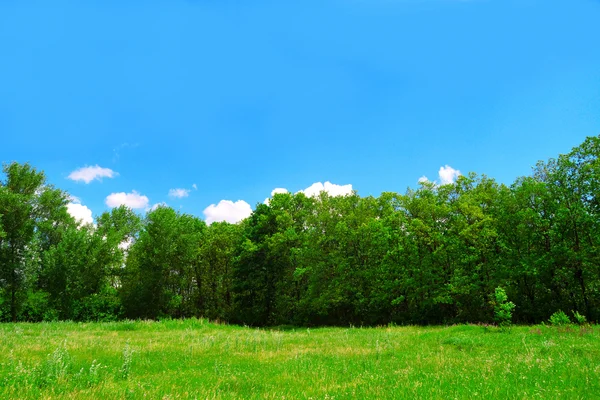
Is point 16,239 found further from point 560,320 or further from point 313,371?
point 560,320

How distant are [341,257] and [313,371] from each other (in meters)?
29.4

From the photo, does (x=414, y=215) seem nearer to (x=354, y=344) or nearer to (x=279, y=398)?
(x=354, y=344)

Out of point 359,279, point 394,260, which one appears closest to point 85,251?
point 359,279

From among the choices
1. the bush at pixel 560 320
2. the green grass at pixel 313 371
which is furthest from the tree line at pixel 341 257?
the green grass at pixel 313 371

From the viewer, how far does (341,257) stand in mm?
38156

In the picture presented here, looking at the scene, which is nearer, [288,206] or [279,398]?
[279,398]

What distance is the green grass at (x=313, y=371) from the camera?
667cm

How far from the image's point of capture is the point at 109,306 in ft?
147

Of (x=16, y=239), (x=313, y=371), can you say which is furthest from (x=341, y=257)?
(x=16, y=239)

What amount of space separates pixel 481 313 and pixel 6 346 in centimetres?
3526

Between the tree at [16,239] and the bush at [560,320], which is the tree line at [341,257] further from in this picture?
the bush at [560,320]

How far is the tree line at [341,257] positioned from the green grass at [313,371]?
18.4 metres

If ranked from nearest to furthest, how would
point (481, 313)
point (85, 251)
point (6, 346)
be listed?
point (6, 346)
point (481, 313)
point (85, 251)

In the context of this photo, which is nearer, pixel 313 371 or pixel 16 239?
pixel 313 371
